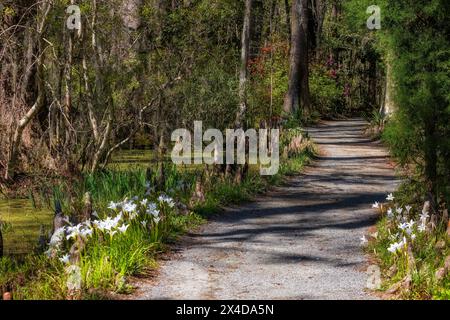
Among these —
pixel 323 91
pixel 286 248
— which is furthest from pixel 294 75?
pixel 286 248

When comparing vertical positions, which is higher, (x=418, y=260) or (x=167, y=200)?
(x=167, y=200)

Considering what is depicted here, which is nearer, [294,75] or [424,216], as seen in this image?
[424,216]

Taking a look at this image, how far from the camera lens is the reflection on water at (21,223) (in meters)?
10.5

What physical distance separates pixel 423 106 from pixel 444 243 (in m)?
2.61

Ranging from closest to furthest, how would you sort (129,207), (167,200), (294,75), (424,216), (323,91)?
(424,216)
(129,207)
(167,200)
(294,75)
(323,91)

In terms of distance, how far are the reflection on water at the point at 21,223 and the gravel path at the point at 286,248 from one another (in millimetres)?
2253

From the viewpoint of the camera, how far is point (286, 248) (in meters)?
9.80

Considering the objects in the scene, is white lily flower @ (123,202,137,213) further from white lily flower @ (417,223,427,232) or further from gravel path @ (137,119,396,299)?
white lily flower @ (417,223,427,232)

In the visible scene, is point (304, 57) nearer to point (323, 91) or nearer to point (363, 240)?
point (323, 91)

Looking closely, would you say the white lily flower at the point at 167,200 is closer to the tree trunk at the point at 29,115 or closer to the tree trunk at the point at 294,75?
the tree trunk at the point at 29,115

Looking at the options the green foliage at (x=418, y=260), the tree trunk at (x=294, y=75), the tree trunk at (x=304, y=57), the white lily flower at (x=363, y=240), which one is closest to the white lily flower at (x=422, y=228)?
the green foliage at (x=418, y=260)

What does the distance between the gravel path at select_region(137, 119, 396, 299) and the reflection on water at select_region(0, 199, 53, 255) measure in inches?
88.7

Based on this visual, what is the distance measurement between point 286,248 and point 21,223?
4532 mm
